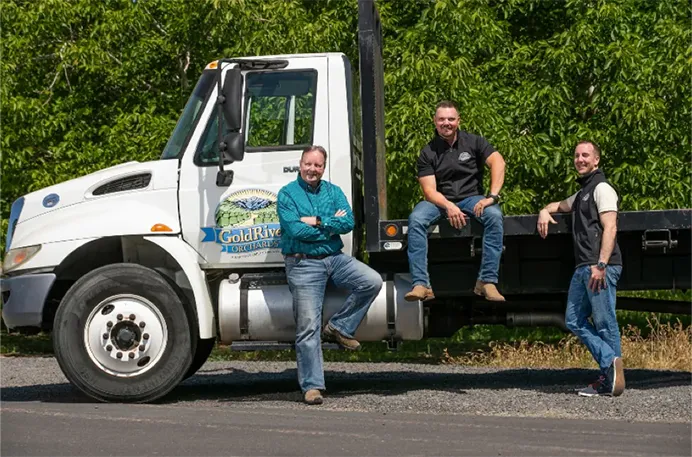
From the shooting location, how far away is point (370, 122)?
946cm

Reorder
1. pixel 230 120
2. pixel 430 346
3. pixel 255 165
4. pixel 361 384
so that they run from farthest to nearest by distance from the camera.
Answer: pixel 430 346 < pixel 361 384 < pixel 255 165 < pixel 230 120

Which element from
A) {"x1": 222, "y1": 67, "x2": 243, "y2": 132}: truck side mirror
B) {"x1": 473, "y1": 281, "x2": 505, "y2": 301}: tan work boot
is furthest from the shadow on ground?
{"x1": 222, "y1": 67, "x2": 243, "y2": 132}: truck side mirror

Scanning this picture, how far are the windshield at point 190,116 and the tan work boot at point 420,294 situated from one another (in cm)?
218

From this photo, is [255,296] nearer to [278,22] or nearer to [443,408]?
[443,408]

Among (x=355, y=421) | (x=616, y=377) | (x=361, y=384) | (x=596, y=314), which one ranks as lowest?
(x=361, y=384)

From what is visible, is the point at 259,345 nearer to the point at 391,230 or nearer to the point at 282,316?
the point at 282,316

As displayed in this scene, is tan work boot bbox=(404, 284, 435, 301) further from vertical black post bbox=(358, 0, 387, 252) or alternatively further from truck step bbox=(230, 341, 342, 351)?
truck step bbox=(230, 341, 342, 351)

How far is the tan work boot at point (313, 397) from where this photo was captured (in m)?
9.45

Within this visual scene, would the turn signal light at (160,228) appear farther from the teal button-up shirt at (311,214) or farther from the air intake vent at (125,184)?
the teal button-up shirt at (311,214)

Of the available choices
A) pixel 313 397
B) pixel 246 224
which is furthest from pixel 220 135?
pixel 313 397

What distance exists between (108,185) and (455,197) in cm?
275

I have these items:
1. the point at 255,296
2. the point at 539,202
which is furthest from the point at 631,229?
the point at 539,202

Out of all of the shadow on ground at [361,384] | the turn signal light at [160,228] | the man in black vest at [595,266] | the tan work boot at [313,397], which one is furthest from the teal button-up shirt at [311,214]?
the man in black vest at [595,266]

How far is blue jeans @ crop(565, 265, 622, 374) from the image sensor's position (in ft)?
30.8
